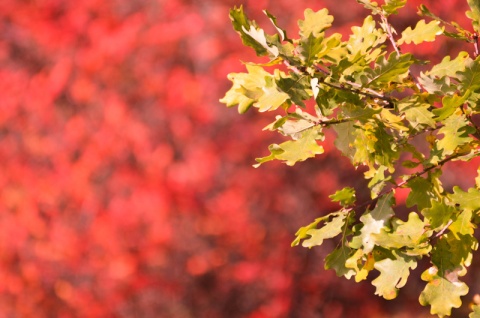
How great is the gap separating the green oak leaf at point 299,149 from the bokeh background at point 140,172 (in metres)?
4.28

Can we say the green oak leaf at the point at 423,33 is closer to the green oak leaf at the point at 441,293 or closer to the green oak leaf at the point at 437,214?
the green oak leaf at the point at 437,214

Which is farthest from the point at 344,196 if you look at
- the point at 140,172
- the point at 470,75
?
the point at 140,172

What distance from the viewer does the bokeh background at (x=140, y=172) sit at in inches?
253

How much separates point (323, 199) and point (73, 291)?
80.4 inches

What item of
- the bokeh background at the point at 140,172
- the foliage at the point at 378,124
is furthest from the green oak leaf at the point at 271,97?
the bokeh background at the point at 140,172

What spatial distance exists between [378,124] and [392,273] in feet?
1.21

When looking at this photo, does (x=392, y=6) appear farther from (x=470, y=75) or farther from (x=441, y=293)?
(x=441, y=293)

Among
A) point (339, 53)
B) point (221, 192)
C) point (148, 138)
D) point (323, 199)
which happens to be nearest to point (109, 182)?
point (148, 138)

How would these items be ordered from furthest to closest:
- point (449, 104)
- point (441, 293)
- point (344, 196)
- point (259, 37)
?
point (344, 196), point (441, 293), point (449, 104), point (259, 37)

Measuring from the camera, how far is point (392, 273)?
2115 millimetres

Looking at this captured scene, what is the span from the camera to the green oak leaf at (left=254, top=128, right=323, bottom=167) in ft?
6.68

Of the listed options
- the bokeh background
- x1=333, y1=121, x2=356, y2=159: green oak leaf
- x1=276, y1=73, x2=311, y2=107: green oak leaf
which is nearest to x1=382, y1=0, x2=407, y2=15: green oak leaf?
x1=333, y1=121, x2=356, y2=159: green oak leaf

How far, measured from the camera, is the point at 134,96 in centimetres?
648

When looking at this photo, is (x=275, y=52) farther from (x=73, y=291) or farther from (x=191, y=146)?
(x=73, y=291)
